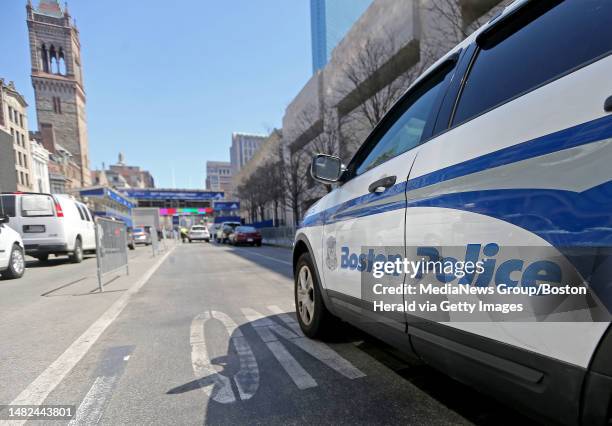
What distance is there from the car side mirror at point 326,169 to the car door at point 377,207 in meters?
0.12

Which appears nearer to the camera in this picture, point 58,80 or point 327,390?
point 327,390

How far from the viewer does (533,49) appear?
146 centimetres

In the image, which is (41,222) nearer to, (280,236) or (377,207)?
(377,207)

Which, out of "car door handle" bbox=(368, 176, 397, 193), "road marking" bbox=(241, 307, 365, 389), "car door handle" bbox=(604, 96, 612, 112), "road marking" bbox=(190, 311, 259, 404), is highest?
"car door handle" bbox=(604, 96, 612, 112)

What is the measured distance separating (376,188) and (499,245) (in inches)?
37.4

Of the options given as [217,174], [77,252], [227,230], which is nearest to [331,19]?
[227,230]

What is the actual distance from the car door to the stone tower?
298 ft

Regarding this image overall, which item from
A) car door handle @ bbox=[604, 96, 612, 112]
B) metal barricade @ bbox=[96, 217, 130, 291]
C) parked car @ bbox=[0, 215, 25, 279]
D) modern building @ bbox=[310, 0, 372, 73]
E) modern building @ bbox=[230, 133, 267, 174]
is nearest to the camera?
car door handle @ bbox=[604, 96, 612, 112]

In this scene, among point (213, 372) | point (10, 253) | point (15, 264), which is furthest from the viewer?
point (15, 264)

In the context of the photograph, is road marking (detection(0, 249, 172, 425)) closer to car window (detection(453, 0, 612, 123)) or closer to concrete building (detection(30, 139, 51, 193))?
car window (detection(453, 0, 612, 123))

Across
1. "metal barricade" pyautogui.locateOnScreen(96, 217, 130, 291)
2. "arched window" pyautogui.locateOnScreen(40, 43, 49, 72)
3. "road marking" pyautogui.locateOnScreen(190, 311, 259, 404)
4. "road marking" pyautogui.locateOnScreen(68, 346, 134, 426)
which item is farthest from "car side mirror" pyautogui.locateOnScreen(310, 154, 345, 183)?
"arched window" pyautogui.locateOnScreen(40, 43, 49, 72)

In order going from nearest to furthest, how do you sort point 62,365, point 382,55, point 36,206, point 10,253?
1. point 62,365
2. point 10,253
3. point 36,206
4. point 382,55

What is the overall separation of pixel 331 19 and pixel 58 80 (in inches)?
3192

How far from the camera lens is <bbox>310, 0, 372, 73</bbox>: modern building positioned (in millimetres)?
24062
